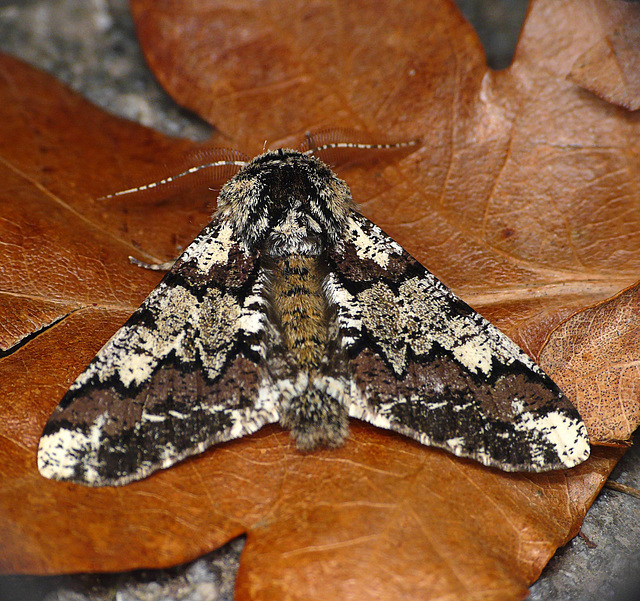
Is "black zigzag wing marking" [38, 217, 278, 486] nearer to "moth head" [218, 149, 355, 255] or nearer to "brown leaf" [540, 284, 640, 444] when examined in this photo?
"moth head" [218, 149, 355, 255]

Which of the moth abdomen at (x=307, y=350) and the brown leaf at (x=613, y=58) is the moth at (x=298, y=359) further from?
the brown leaf at (x=613, y=58)

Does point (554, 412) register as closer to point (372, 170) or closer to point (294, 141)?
point (372, 170)

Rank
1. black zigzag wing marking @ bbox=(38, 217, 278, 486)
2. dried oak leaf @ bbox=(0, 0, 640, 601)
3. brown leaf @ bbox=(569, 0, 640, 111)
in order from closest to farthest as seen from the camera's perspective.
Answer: dried oak leaf @ bbox=(0, 0, 640, 601), black zigzag wing marking @ bbox=(38, 217, 278, 486), brown leaf @ bbox=(569, 0, 640, 111)

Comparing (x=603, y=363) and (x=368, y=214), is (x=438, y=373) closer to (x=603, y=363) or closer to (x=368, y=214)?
(x=603, y=363)

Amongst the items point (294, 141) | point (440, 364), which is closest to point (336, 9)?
point (294, 141)

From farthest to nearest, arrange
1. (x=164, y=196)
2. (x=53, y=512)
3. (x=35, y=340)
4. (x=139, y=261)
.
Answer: (x=164, y=196)
(x=139, y=261)
(x=35, y=340)
(x=53, y=512)

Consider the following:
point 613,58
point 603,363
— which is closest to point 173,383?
point 603,363

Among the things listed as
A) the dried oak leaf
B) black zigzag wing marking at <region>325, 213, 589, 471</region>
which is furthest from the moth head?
the dried oak leaf
